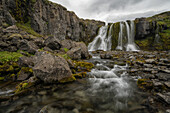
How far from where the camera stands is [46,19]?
3597cm

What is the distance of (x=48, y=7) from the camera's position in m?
36.2

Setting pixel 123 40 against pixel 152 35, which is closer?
pixel 152 35

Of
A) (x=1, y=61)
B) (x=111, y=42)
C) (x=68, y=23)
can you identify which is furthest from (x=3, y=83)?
(x=68, y=23)

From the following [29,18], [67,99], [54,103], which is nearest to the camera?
[54,103]

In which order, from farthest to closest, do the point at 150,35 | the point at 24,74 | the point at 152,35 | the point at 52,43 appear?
the point at 150,35, the point at 152,35, the point at 52,43, the point at 24,74

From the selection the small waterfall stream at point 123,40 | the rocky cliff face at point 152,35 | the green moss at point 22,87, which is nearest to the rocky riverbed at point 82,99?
the green moss at point 22,87

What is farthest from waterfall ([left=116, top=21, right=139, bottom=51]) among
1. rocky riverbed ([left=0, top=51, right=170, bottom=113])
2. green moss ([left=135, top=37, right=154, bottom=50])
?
rocky riverbed ([left=0, top=51, right=170, bottom=113])

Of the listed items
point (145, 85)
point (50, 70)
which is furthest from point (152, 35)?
point (50, 70)

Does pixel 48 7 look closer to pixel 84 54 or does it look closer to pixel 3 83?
pixel 84 54

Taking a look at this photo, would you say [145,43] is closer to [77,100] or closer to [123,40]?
[123,40]

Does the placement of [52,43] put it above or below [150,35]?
below

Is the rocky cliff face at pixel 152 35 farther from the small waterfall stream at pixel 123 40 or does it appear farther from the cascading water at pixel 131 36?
the small waterfall stream at pixel 123 40

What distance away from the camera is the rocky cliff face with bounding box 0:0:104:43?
23694 mm

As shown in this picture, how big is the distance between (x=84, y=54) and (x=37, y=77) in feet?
35.8
